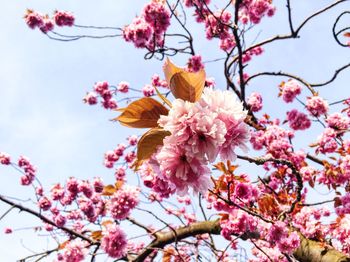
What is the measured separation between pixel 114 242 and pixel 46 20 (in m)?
5.02

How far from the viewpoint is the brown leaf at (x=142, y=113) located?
129cm

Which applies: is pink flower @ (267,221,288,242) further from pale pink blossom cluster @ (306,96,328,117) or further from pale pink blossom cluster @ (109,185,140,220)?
pale pink blossom cluster @ (306,96,328,117)

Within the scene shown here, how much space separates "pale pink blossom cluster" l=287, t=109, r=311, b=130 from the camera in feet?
17.8

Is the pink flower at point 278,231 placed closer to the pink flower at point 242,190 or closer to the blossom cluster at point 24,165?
the pink flower at point 242,190

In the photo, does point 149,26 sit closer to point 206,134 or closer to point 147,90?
point 147,90

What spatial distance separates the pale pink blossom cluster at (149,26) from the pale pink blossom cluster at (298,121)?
7.40 ft

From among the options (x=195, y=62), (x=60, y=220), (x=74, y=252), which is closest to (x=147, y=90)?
(x=195, y=62)

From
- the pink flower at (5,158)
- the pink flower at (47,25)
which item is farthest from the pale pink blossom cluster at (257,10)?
the pink flower at (5,158)

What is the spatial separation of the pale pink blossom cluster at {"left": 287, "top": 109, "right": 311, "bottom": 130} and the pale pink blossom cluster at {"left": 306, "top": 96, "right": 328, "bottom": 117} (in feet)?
0.93

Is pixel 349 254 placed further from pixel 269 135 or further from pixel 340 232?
pixel 269 135

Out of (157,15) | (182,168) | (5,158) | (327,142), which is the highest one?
(5,158)

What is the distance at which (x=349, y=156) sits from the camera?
13.6ft

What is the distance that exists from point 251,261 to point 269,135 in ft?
5.78

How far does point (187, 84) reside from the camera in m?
1.25
